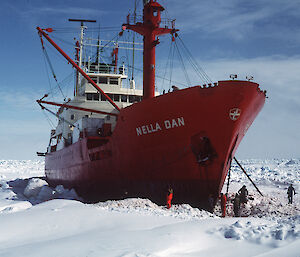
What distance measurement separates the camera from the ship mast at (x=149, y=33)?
16219 millimetres

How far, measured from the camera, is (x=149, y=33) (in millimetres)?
16594

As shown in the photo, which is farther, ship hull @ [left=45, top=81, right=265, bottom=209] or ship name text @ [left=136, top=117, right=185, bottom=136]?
ship name text @ [left=136, top=117, right=185, bottom=136]

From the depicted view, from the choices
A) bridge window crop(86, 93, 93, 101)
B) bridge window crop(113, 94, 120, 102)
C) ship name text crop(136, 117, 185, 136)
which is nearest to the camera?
ship name text crop(136, 117, 185, 136)

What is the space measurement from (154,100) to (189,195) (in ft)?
14.7

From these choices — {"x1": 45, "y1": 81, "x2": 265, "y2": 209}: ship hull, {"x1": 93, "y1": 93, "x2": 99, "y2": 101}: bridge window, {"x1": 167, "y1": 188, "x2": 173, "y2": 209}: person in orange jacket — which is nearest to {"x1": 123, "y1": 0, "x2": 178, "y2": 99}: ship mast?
{"x1": 45, "y1": 81, "x2": 265, "y2": 209}: ship hull

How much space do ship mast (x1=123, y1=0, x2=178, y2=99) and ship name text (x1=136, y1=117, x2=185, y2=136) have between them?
3.16 m

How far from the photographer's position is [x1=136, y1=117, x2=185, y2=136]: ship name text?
41.5 feet

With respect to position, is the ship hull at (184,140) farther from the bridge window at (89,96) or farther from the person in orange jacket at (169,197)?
the bridge window at (89,96)

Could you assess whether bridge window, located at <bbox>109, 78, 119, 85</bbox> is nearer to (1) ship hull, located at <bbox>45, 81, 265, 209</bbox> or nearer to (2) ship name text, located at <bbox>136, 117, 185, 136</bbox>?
(1) ship hull, located at <bbox>45, 81, 265, 209</bbox>

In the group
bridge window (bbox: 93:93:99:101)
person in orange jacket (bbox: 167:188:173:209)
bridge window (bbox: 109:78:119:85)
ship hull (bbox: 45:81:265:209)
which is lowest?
person in orange jacket (bbox: 167:188:173:209)

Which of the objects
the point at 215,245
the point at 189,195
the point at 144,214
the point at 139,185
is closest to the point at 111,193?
the point at 139,185

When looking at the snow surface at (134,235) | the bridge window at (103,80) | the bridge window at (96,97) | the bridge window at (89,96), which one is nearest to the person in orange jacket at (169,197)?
the snow surface at (134,235)

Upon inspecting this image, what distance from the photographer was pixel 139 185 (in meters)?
14.1

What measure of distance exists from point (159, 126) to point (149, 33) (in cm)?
637
